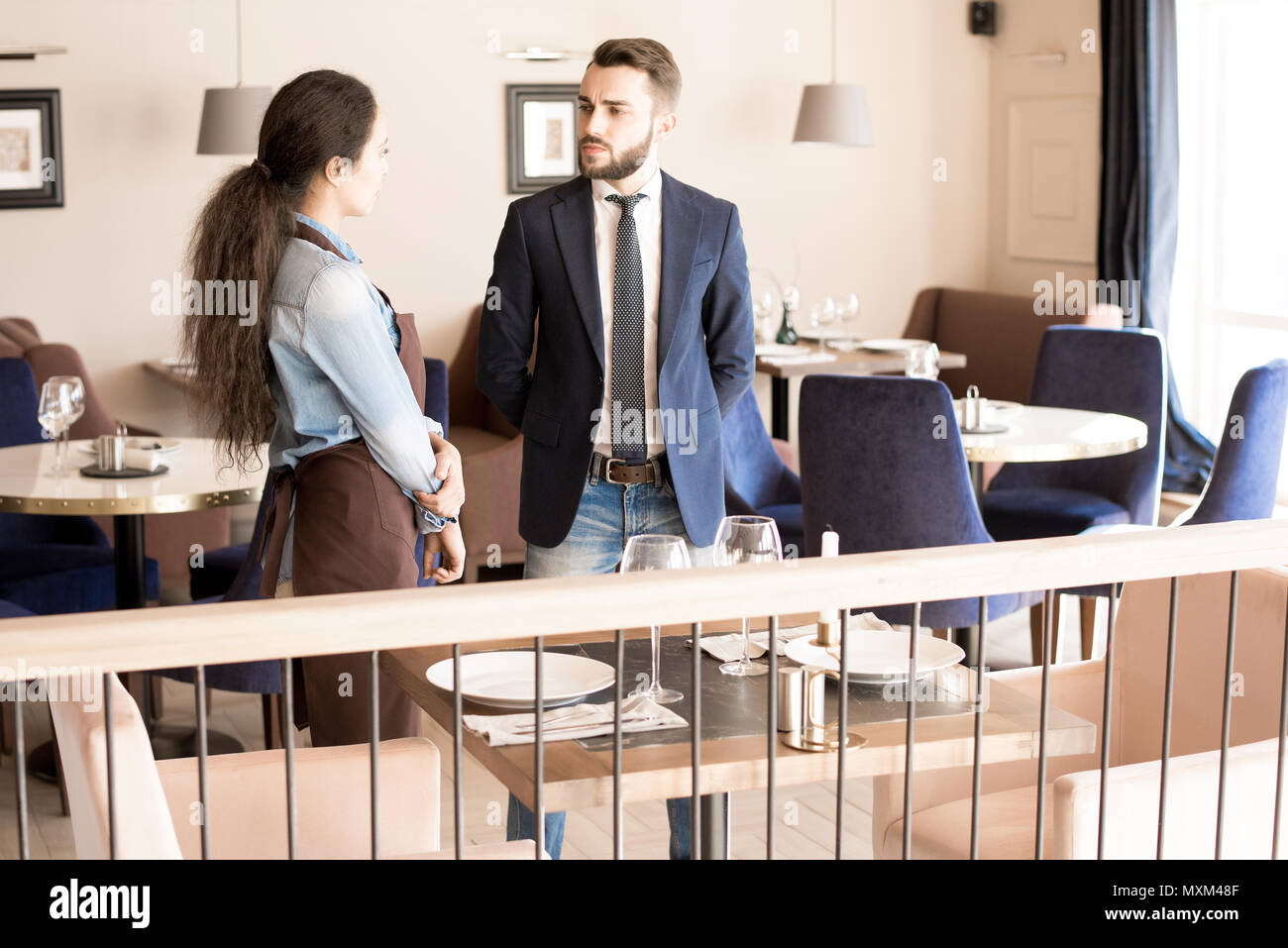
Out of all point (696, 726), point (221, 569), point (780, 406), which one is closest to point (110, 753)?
point (696, 726)

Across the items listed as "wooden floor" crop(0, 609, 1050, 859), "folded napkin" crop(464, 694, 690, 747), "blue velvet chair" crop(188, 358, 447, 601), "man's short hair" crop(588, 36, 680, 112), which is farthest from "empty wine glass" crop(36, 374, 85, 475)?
"folded napkin" crop(464, 694, 690, 747)

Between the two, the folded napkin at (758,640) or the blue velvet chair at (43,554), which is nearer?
the folded napkin at (758,640)

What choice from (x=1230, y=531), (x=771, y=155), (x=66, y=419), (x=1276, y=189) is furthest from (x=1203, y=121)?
(x=1230, y=531)

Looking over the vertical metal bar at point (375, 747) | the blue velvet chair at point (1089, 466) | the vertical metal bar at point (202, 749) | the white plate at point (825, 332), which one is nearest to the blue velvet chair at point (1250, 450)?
the blue velvet chair at point (1089, 466)

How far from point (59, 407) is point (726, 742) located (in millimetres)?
2792

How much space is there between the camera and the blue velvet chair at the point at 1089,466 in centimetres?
520

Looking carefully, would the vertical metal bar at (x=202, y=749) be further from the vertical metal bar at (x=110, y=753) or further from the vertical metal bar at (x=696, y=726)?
the vertical metal bar at (x=696, y=726)

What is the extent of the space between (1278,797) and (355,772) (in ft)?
4.43

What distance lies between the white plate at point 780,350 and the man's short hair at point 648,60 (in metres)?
3.80

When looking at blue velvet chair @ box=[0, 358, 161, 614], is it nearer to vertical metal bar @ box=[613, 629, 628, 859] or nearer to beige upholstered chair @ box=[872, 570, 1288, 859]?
beige upholstered chair @ box=[872, 570, 1288, 859]

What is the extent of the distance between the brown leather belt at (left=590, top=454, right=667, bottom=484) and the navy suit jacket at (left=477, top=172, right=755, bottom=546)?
0.09ft

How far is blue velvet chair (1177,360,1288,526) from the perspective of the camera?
14.5ft
